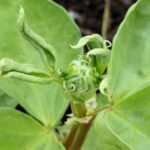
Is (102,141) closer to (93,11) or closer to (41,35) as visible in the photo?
(41,35)

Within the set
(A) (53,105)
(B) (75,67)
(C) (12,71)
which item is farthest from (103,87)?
(A) (53,105)

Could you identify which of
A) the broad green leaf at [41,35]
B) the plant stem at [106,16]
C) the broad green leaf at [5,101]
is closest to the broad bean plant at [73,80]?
the broad green leaf at [41,35]

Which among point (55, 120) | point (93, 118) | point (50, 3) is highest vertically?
point (50, 3)

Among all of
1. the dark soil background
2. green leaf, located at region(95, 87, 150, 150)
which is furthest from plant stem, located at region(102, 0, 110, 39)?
green leaf, located at region(95, 87, 150, 150)

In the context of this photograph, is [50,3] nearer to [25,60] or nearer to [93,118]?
[25,60]

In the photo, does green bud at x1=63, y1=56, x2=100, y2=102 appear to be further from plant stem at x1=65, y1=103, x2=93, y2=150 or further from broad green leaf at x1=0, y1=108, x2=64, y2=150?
broad green leaf at x1=0, y1=108, x2=64, y2=150

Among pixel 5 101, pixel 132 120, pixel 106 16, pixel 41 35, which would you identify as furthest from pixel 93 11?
pixel 132 120
